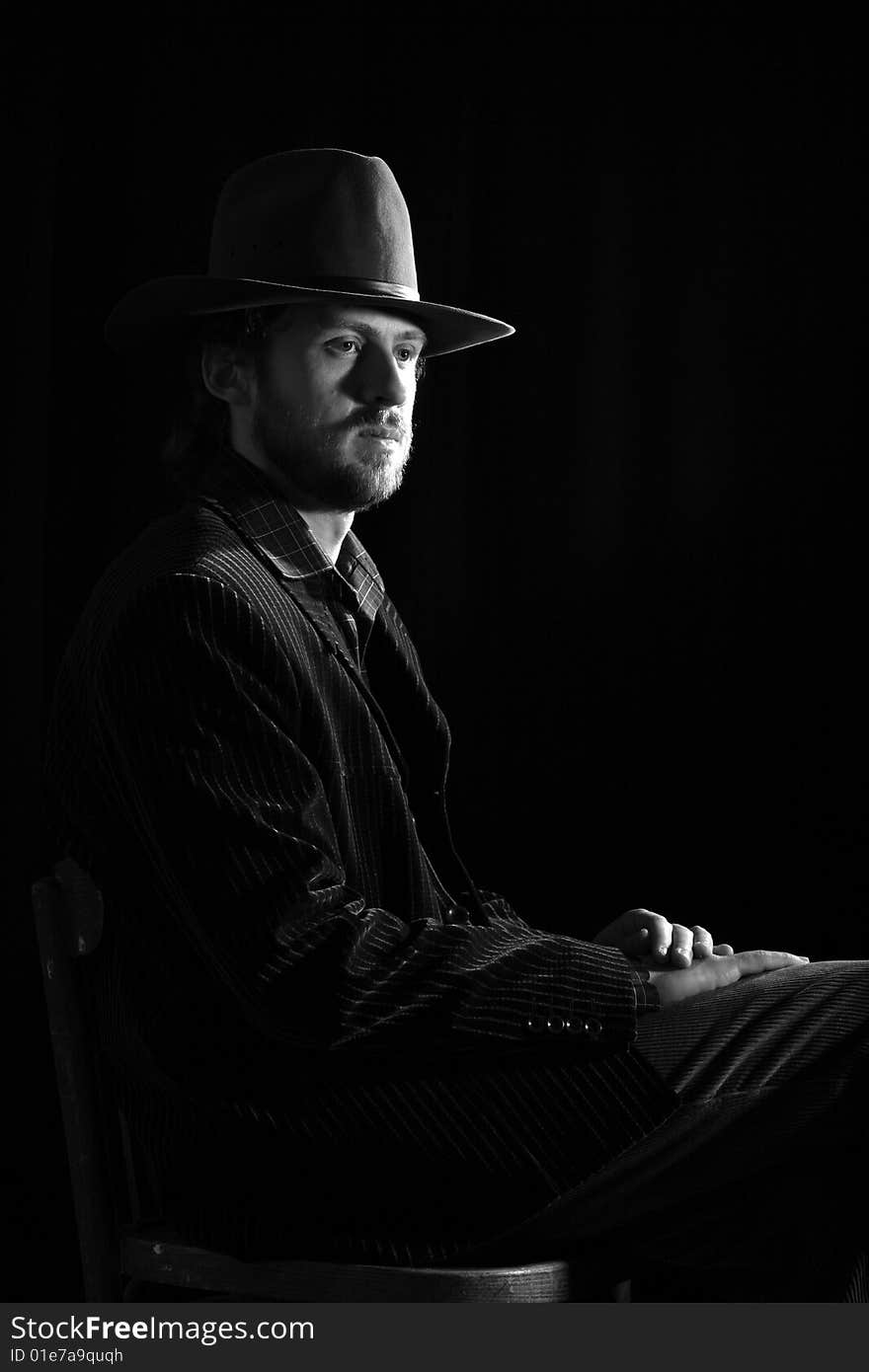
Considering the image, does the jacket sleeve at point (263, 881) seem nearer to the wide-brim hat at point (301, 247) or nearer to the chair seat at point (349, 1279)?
the chair seat at point (349, 1279)

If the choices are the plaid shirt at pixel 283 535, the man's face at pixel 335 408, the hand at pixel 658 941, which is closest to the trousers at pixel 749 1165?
the hand at pixel 658 941

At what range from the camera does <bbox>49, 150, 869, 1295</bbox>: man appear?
1.31 meters

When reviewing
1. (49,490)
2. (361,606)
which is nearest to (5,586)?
(49,490)

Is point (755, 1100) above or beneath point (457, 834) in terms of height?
above

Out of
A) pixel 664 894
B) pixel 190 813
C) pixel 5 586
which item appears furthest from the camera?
pixel 664 894

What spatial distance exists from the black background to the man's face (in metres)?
0.83

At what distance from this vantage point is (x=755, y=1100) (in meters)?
1.35

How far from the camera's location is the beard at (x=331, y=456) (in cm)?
172

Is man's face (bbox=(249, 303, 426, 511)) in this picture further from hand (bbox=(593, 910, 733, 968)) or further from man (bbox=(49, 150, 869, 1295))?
hand (bbox=(593, 910, 733, 968))

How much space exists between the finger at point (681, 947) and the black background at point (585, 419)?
1017 mm

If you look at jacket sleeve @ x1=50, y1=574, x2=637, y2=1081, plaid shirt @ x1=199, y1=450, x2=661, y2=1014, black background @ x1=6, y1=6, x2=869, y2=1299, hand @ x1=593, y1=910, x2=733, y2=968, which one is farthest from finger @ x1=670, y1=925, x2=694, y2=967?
black background @ x1=6, y1=6, x2=869, y2=1299

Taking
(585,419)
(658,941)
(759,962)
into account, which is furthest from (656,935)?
(585,419)
